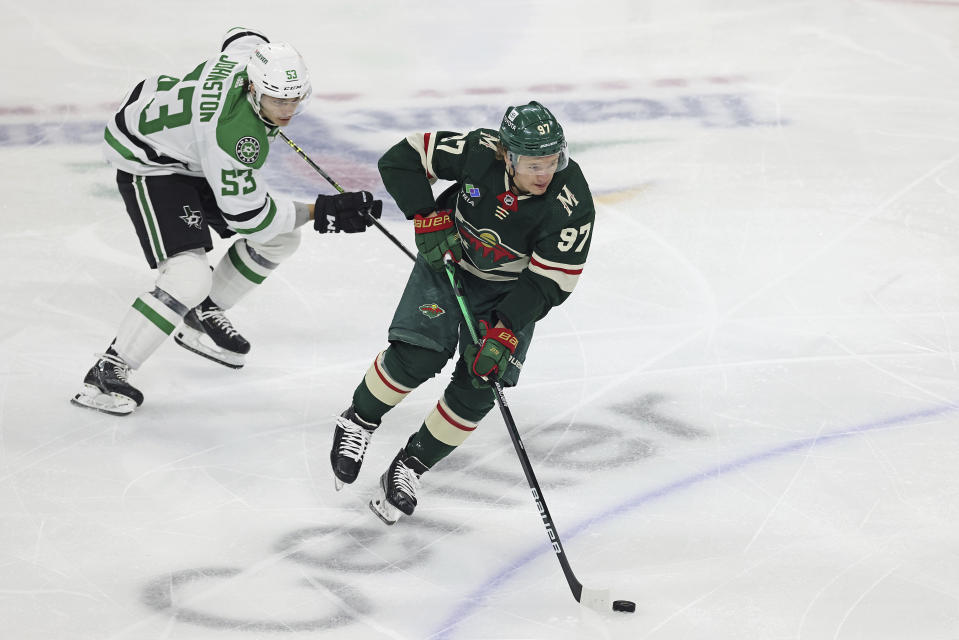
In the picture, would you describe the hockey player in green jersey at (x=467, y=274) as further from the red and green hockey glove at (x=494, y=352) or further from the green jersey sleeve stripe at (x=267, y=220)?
the green jersey sleeve stripe at (x=267, y=220)

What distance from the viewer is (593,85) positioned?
6.11 metres

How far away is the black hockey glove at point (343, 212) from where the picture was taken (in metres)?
3.58

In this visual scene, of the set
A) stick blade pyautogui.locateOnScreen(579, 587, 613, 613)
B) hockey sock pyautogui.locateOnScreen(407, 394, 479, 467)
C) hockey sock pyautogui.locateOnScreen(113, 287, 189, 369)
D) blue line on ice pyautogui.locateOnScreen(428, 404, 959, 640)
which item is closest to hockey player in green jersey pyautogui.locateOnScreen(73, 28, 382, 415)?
hockey sock pyautogui.locateOnScreen(113, 287, 189, 369)

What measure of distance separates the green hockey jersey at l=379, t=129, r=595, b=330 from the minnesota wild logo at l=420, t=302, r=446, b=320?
157 millimetres

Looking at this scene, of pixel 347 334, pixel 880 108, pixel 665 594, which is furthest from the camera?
pixel 880 108

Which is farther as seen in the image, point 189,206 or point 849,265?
point 849,265

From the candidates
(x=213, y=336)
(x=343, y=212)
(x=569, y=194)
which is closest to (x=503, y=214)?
(x=569, y=194)

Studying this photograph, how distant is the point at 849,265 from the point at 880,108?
66.2 inches

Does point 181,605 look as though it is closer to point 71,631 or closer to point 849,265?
point 71,631

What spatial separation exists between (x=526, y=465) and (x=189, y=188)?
1491 millimetres

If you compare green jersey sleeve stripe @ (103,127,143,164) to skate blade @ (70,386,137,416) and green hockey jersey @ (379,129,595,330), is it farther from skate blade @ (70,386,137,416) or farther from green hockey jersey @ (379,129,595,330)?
green hockey jersey @ (379,129,595,330)

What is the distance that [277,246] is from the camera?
3.90 metres

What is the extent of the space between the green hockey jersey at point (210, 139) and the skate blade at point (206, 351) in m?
0.52

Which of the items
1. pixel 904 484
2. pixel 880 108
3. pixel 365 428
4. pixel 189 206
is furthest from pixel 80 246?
pixel 880 108
